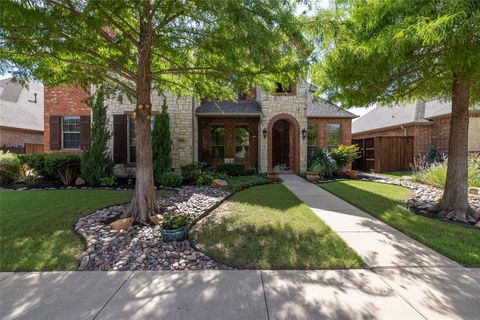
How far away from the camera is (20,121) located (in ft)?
56.8

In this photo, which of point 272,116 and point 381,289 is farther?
point 272,116

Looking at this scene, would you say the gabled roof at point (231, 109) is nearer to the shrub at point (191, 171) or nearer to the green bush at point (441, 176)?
the shrub at point (191, 171)

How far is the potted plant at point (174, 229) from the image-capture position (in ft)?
13.2

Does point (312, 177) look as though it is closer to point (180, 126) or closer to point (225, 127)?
point (225, 127)

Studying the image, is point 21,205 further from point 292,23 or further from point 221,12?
point 292,23

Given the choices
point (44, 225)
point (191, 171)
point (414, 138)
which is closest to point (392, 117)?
point (414, 138)

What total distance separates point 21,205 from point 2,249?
3072 millimetres

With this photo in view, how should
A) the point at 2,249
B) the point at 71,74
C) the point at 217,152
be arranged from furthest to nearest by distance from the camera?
the point at 217,152, the point at 71,74, the point at 2,249

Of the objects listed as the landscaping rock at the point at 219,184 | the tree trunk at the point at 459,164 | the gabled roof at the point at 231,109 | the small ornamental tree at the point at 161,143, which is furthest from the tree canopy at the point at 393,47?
the small ornamental tree at the point at 161,143

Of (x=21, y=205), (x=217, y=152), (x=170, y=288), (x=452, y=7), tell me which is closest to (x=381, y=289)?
(x=170, y=288)

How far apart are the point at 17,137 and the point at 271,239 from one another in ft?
70.8

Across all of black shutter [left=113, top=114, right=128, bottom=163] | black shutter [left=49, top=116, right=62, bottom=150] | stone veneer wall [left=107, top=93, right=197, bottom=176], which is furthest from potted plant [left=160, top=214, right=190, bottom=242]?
black shutter [left=49, top=116, right=62, bottom=150]

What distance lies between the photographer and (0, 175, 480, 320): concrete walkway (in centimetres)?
233

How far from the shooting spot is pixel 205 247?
12.6 ft
